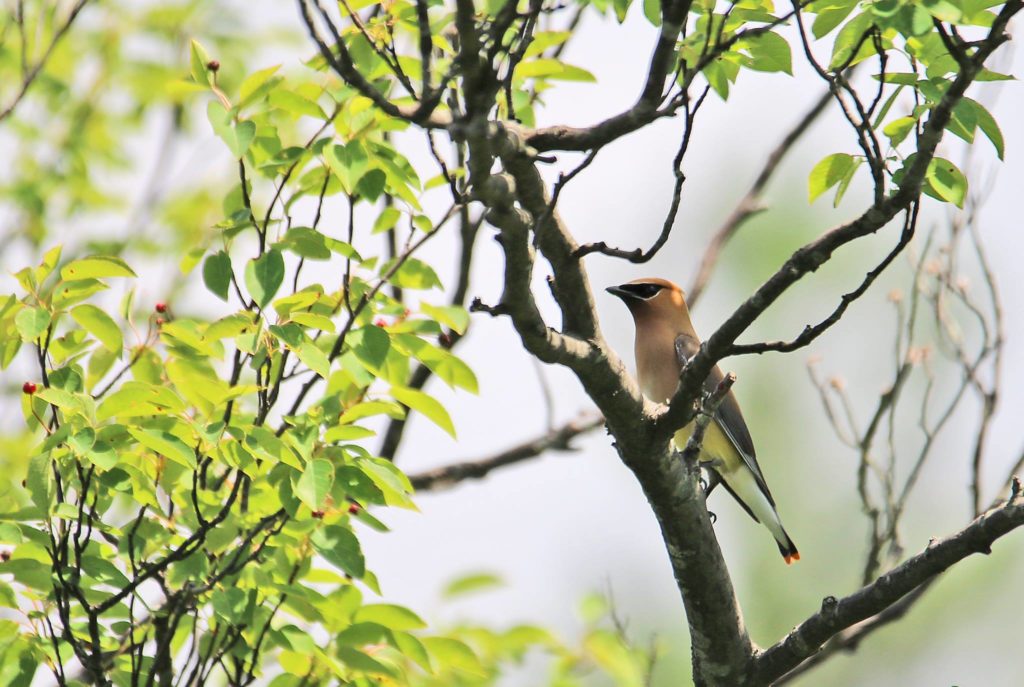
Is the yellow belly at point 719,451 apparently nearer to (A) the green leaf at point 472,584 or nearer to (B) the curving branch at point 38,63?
(A) the green leaf at point 472,584

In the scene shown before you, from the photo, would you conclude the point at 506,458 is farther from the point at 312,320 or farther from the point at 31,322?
the point at 31,322

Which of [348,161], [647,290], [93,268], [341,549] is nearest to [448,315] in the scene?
[348,161]

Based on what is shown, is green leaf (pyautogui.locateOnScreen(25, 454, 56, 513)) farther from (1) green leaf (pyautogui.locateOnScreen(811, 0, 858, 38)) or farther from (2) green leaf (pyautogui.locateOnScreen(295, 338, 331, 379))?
(1) green leaf (pyautogui.locateOnScreen(811, 0, 858, 38))

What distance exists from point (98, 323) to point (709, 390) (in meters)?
4.03

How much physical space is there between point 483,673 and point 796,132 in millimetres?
3781

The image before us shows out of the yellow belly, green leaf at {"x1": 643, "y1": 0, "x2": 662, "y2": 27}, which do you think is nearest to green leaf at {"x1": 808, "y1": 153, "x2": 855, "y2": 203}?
green leaf at {"x1": 643, "y1": 0, "x2": 662, "y2": 27}

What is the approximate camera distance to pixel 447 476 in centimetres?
630

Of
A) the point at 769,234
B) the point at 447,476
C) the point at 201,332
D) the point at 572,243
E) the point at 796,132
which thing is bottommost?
the point at 572,243

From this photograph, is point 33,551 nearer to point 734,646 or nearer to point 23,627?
point 23,627

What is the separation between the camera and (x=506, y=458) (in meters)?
6.31

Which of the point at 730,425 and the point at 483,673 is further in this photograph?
the point at 730,425

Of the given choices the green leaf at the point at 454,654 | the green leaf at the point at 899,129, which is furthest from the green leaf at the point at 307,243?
the green leaf at the point at 899,129

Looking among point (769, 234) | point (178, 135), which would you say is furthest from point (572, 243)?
point (769, 234)

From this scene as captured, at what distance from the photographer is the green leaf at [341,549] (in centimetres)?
336
